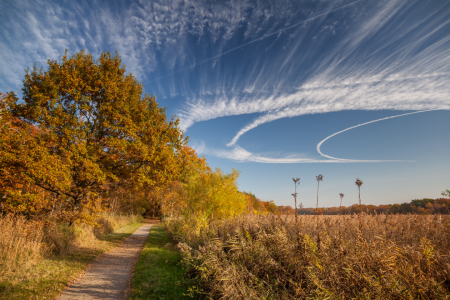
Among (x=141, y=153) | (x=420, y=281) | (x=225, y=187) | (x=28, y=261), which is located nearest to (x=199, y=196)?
(x=225, y=187)

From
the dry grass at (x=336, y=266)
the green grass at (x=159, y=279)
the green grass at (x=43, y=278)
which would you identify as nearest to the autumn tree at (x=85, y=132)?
the green grass at (x=43, y=278)

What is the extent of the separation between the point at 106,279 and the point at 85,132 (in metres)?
7.31

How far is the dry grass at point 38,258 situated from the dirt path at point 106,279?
1.19 feet

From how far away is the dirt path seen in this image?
5.75 metres

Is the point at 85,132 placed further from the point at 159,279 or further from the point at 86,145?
the point at 159,279

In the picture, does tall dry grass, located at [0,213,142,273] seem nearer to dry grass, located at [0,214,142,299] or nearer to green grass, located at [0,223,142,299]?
dry grass, located at [0,214,142,299]

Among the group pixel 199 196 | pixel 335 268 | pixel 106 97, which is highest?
pixel 106 97

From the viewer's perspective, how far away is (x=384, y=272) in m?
3.00

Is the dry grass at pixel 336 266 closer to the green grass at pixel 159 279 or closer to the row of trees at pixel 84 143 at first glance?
the green grass at pixel 159 279

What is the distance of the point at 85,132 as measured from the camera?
1007cm

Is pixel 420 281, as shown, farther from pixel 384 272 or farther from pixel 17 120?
pixel 17 120

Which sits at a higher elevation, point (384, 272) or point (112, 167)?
point (112, 167)

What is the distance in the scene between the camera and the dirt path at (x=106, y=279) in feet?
18.9

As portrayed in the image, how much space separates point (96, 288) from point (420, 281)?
331 inches
